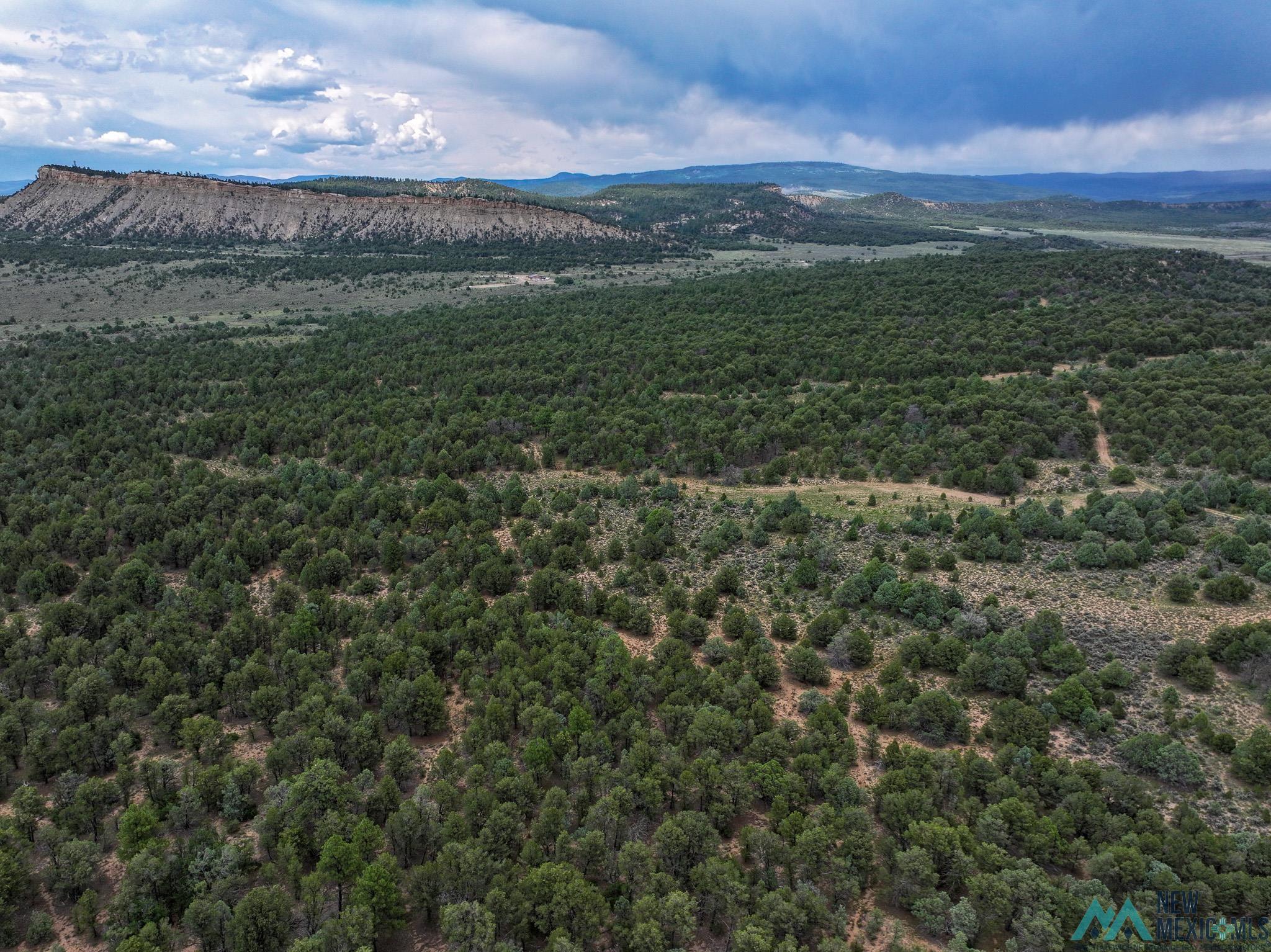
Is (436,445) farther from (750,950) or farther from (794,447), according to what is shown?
(750,950)

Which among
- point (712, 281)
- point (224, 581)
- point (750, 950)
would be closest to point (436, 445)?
point (224, 581)

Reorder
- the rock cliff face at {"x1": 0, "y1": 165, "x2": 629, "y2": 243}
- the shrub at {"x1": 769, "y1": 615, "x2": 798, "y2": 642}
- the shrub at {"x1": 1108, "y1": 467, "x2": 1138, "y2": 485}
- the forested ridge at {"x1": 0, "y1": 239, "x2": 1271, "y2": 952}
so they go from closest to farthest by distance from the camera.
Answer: the forested ridge at {"x1": 0, "y1": 239, "x2": 1271, "y2": 952}, the shrub at {"x1": 769, "y1": 615, "x2": 798, "y2": 642}, the shrub at {"x1": 1108, "y1": 467, "x2": 1138, "y2": 485}, the rock cliff face at {"x1": 0, "y1": 165, "x2": 629, "y2": 243}

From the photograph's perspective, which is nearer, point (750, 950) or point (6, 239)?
point (750, 950)

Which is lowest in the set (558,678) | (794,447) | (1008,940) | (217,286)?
(1008,940)

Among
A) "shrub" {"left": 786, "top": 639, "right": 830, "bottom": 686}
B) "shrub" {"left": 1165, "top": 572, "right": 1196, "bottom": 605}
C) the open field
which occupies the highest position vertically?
A: the open field

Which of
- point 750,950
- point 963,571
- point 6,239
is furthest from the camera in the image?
point 6,239

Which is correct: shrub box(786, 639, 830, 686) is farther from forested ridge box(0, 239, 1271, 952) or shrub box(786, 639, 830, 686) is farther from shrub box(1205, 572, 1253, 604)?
shrub box(1205, 572, 1253, 604)

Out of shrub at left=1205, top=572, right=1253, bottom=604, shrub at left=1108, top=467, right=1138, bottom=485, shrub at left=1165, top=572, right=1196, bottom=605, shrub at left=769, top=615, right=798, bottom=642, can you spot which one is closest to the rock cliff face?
shrub at left=1108, top=467, right=1138, bottom=485

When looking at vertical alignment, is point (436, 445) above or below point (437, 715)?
above
